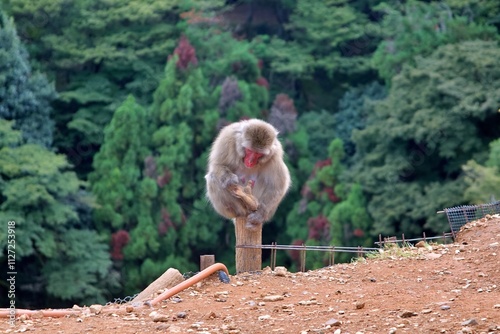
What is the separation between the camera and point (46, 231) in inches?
707

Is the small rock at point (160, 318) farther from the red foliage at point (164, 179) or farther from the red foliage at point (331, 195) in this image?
the red foliage at point (331, 195)

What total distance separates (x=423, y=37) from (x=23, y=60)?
8228 millimetres

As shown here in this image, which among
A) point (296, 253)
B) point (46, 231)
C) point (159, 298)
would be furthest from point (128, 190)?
point (159, 298)

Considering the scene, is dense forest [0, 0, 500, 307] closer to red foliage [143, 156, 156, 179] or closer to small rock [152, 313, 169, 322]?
red foliage [143, 156, 156, 179]

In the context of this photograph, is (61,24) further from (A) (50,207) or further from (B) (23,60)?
(A) (50,207)

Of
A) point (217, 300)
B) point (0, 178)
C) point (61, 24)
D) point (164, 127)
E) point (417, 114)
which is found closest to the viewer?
point (217, 300)

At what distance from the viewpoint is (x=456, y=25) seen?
2139 centimetres

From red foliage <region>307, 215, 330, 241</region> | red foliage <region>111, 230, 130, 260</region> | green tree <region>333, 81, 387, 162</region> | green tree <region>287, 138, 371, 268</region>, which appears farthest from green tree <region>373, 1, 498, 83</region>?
red foliage <region>111, 230, 130, 260</region>

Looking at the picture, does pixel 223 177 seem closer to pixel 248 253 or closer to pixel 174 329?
pixel 248 253

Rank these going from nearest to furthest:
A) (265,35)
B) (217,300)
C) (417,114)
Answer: (217,300)
(417,114)
(265,35)

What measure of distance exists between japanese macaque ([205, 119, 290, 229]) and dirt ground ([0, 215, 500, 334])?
1.09 metres

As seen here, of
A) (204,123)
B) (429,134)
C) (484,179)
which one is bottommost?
(484,179)

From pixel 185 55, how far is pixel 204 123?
161cm

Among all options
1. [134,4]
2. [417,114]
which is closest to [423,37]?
[417,114]
